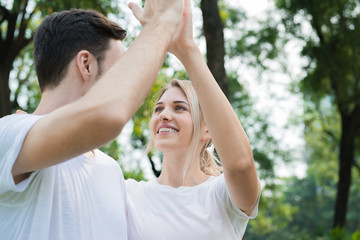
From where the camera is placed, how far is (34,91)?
1533cm

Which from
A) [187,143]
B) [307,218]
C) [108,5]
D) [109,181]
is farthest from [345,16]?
[307,218]

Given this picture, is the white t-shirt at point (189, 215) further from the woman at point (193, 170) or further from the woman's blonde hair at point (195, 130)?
the woman's blonde hair at point (195, 130)

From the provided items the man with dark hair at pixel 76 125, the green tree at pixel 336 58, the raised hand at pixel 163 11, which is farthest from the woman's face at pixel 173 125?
the green tree at pixel 336 58

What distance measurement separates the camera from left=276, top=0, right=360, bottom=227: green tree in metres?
12.4

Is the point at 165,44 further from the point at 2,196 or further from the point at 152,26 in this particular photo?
the point at 2,196

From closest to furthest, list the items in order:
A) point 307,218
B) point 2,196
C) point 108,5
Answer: point 2,196, point 108,5, point 307,218

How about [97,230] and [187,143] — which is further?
[187,143]

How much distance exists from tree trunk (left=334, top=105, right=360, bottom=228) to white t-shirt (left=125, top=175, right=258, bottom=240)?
10811 millimetres

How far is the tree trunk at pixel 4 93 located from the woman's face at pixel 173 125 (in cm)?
661

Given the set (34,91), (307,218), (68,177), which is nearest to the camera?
(68,177)

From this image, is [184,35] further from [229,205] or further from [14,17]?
[14,17]

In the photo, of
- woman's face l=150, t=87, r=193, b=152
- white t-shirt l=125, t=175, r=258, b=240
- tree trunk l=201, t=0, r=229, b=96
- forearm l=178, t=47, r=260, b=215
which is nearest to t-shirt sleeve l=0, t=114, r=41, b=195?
forearm l=178, t=47, r=260, b=215

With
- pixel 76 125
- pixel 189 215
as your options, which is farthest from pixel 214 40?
pixel 76 125

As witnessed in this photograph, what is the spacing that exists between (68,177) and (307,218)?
36.8m
